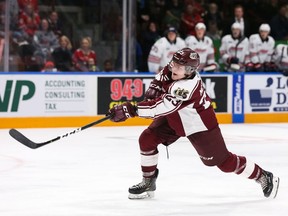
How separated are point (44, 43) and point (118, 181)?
18.3 ft

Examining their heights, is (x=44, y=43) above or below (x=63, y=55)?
above

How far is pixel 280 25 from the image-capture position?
13898 millimetres

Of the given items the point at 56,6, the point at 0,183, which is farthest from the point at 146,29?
the point at 0,183

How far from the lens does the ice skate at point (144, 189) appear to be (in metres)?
5.57

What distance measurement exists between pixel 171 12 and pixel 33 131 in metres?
4.34

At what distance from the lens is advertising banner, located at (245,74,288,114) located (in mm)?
11984

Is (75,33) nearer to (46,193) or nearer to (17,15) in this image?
(17,15)

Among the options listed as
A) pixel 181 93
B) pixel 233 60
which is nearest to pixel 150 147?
pixel 181 93

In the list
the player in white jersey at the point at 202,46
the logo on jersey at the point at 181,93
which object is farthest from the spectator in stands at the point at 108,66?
the logo on jersey at the point at 181,93

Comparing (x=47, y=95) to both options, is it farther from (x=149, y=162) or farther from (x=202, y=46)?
(x=149, y=162)

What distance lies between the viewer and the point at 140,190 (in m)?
5.57

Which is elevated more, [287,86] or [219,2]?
[219,2]

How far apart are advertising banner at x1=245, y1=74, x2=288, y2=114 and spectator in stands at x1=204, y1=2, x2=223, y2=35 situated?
1994mm

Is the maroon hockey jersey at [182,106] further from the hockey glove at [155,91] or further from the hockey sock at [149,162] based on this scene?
the hockey sock at [149,162]
